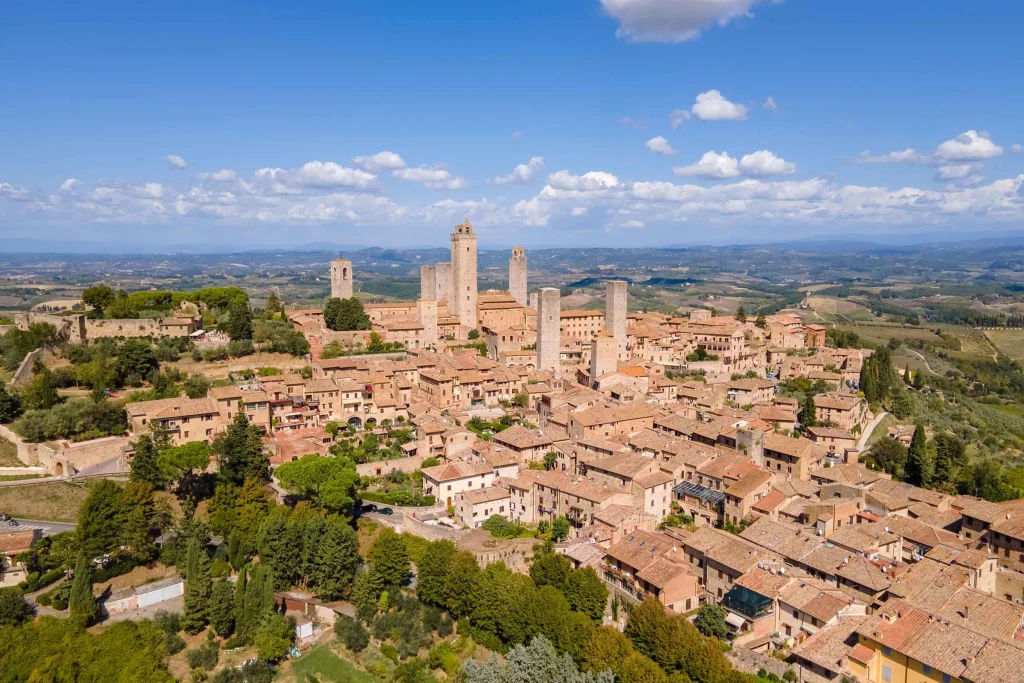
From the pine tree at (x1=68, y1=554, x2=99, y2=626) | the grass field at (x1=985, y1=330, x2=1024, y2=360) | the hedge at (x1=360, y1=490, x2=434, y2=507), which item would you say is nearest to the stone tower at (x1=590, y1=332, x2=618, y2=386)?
the hedge at (x1=360, y1=490, x2=434, y2=507)

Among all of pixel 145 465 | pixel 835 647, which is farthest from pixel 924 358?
pixel 145 465

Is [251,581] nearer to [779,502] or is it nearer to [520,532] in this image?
[520,532]

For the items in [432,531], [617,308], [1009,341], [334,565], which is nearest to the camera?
[334,565]

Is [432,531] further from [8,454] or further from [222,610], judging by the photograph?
[8,454]

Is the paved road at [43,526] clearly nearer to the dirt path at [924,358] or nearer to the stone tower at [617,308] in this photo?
the stone tower at [617,308]

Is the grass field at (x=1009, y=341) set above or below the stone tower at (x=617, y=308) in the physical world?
below

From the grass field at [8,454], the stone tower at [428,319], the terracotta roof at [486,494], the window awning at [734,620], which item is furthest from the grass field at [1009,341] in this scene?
the grass field at [8,454]
